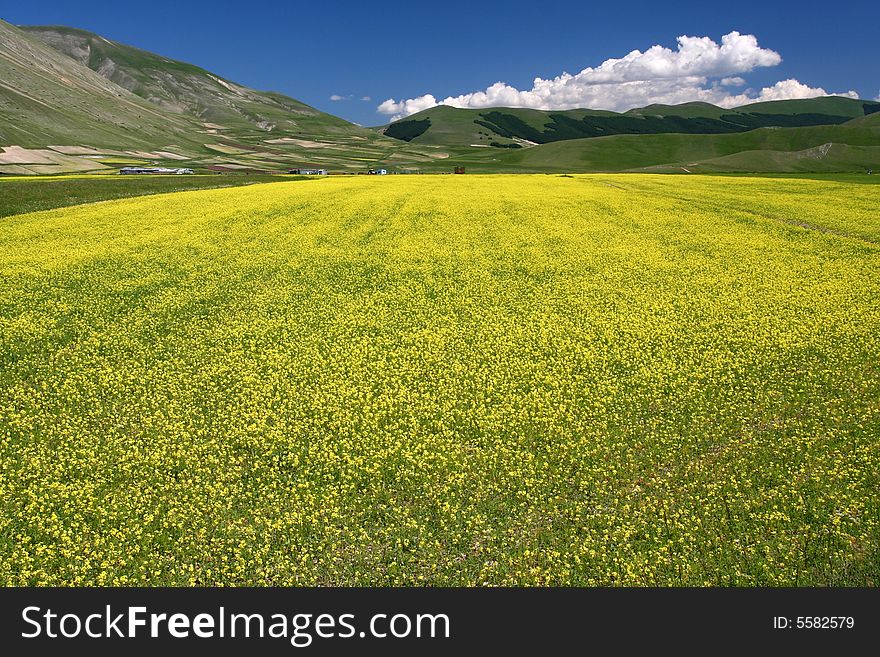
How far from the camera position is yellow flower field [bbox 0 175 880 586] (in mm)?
7992

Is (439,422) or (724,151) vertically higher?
(724,151)

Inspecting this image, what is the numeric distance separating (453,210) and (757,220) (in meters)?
22.7

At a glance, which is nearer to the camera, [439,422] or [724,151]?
[439,422]

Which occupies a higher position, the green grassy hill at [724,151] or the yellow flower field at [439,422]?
the green grassy hill at [724,151]

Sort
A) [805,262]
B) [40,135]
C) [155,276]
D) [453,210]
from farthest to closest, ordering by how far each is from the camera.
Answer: [40,135] → [453,210] → [805,262] → [155,276]

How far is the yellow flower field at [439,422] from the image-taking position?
799 cm

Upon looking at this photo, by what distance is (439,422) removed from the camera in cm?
1138

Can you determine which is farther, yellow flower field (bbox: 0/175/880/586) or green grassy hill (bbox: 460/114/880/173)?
green grassy hill (bbox: 460/114/880/173)

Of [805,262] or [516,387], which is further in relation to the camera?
[805,262]

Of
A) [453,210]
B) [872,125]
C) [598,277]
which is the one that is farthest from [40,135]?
[872,125]

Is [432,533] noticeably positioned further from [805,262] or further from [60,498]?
[805,262]

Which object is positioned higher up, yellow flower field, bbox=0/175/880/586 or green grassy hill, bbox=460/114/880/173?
green grassy hill, bbox=460/114/880/173

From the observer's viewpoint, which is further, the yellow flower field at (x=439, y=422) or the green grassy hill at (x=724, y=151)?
the green grassy hill at (x=724, y=151)

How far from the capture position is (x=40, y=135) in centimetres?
17400
